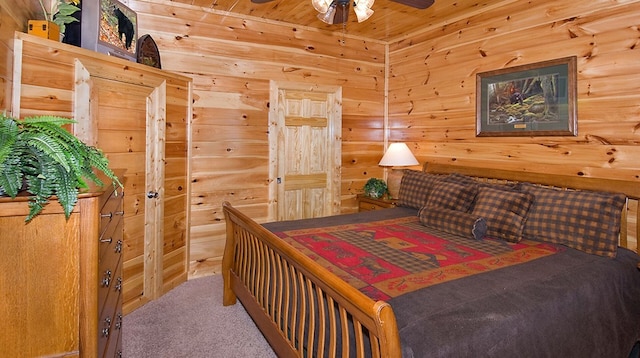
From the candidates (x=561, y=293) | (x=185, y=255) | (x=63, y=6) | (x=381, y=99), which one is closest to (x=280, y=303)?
(x=561, y=293)

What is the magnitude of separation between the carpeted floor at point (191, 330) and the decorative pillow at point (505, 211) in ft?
5.83

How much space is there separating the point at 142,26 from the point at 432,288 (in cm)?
332

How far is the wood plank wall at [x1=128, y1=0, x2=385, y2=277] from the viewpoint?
3.49 meters

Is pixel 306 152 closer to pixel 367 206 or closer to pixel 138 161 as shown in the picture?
pixel 367 206

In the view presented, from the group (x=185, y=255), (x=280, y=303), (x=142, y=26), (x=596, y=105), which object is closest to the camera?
(x=280, y=303)

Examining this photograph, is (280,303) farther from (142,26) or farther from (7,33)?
(142,26)

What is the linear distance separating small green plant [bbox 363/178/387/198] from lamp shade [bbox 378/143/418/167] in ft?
1.25

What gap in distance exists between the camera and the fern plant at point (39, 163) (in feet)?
3.18

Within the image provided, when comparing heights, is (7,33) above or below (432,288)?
above

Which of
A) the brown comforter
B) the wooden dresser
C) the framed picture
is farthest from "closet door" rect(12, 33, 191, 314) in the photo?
the framed picture

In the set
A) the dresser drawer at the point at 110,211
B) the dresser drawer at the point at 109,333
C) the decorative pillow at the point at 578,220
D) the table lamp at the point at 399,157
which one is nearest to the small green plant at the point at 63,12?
the dresser drawer at the point at 110,211

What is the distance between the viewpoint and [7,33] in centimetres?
204

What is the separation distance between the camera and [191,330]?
2623mm

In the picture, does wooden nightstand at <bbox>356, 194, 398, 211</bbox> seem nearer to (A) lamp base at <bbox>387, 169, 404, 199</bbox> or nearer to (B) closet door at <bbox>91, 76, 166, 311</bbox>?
(A) lamp base at <bbox>387, 169, 404, 199</bbox>
